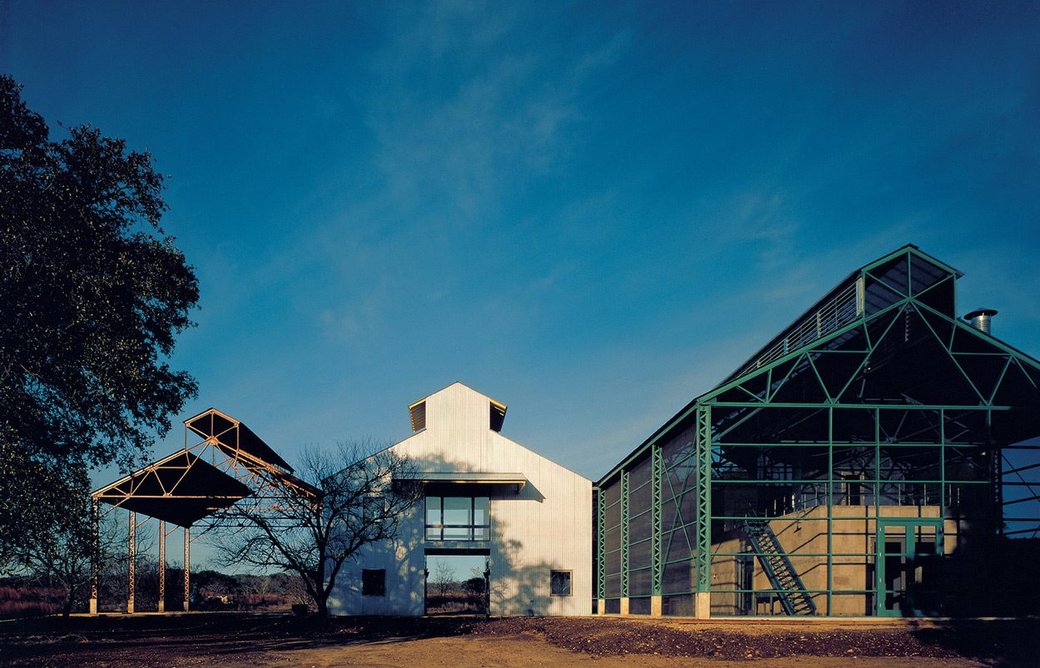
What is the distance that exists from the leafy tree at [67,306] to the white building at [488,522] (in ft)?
54.4

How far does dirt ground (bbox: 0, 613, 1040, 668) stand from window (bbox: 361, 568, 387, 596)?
22.9ft

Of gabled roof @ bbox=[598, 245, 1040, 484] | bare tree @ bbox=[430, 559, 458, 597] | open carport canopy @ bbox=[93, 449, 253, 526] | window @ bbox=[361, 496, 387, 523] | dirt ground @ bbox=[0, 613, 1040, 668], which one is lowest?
bare tree @ bbox=[430, 559, 458, 597]

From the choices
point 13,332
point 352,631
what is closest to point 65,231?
point 13,332

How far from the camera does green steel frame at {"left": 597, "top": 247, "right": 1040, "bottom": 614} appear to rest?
24172mm

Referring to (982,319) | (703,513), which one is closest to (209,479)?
(703,513)

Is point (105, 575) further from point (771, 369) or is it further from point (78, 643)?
point (771, 369)

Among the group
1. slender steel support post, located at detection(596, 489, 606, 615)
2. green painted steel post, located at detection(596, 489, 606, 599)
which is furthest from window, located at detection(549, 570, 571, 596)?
green painted steel post, located at detection(596, 489, 606, 599)

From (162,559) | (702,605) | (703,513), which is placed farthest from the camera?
(162,559)

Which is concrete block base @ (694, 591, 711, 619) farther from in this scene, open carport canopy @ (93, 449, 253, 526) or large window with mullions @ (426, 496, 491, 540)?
open carport canopy @ (93, 449, 253, 526)

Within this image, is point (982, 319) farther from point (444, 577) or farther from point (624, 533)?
point (444, 577)

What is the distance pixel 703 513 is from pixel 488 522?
1304 cm

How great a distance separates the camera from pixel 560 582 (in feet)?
112

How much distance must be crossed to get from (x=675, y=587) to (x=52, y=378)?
22316mm

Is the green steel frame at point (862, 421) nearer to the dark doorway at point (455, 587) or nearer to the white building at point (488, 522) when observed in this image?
the white building at point (488, 522)
